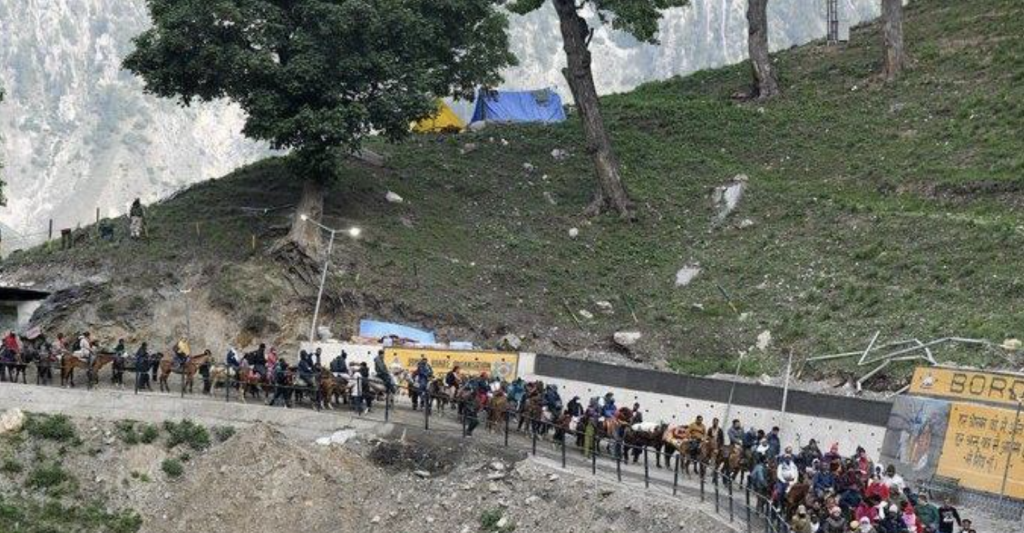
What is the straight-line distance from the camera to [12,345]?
4531 centimetres

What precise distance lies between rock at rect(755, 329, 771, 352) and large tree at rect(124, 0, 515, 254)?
42.5ft

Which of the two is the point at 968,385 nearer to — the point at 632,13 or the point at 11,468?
the point at 11,468

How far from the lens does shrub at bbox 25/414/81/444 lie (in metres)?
41.5

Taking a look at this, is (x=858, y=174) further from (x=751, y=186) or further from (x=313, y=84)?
(x=313, y=84)

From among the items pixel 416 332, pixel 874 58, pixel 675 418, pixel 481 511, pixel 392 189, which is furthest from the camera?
pixel 874 58

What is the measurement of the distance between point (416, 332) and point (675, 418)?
33.7ft

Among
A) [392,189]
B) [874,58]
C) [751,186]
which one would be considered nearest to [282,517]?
[392,189]

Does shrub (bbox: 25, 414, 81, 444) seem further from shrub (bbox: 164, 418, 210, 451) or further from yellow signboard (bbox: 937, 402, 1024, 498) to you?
yellow signboard (bbox: 937, 402, 1024, 498)

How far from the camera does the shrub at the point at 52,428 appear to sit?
41.5 meters

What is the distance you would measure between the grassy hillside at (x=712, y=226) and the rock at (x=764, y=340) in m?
0.38

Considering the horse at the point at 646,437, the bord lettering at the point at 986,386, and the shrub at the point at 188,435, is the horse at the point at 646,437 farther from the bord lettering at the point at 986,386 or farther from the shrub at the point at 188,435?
the shrub at the point at 188,435

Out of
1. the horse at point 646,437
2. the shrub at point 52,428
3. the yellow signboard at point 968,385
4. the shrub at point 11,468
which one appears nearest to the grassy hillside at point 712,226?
the yellow signboard at point 968,385

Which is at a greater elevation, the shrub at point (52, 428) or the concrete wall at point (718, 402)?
the concrete wall at point (718, 402)

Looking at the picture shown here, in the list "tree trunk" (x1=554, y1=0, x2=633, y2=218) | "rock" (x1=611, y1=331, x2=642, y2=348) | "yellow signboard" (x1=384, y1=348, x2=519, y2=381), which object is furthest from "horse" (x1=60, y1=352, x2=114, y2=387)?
"tree trunk" (x1=554, y1=0, x2=633, y2=218)
